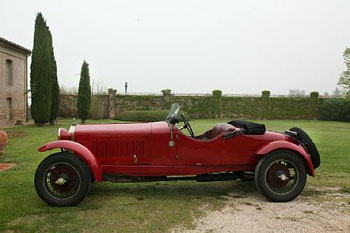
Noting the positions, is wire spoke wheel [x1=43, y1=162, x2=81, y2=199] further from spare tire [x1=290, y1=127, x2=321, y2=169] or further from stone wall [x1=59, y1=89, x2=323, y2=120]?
stone wall [x1=59, y1=89, x2=323, y2=120]

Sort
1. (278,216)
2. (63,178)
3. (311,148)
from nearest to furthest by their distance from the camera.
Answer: (278,216) → (63,178) → (311,148)

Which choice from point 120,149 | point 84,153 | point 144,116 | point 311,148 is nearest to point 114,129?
point 120,149

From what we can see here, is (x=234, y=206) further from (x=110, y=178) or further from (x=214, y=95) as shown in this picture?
(x=214, y=95)

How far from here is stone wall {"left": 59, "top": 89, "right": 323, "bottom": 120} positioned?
28.3 m

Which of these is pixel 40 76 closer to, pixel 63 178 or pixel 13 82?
pixel 13 82

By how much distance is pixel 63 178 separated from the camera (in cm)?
417

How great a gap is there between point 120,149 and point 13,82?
55.3ft

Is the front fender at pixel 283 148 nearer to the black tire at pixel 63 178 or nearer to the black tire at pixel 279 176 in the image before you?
the black tire at pixel 279 176

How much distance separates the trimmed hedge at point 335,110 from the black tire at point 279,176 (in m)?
26.5

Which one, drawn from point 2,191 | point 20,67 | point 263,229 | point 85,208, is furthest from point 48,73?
point 263,229

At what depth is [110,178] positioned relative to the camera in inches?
176

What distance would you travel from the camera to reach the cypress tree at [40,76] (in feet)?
59.3

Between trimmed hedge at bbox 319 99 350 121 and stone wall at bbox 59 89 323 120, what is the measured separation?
57 centimetres

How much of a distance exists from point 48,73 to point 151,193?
15600mm
